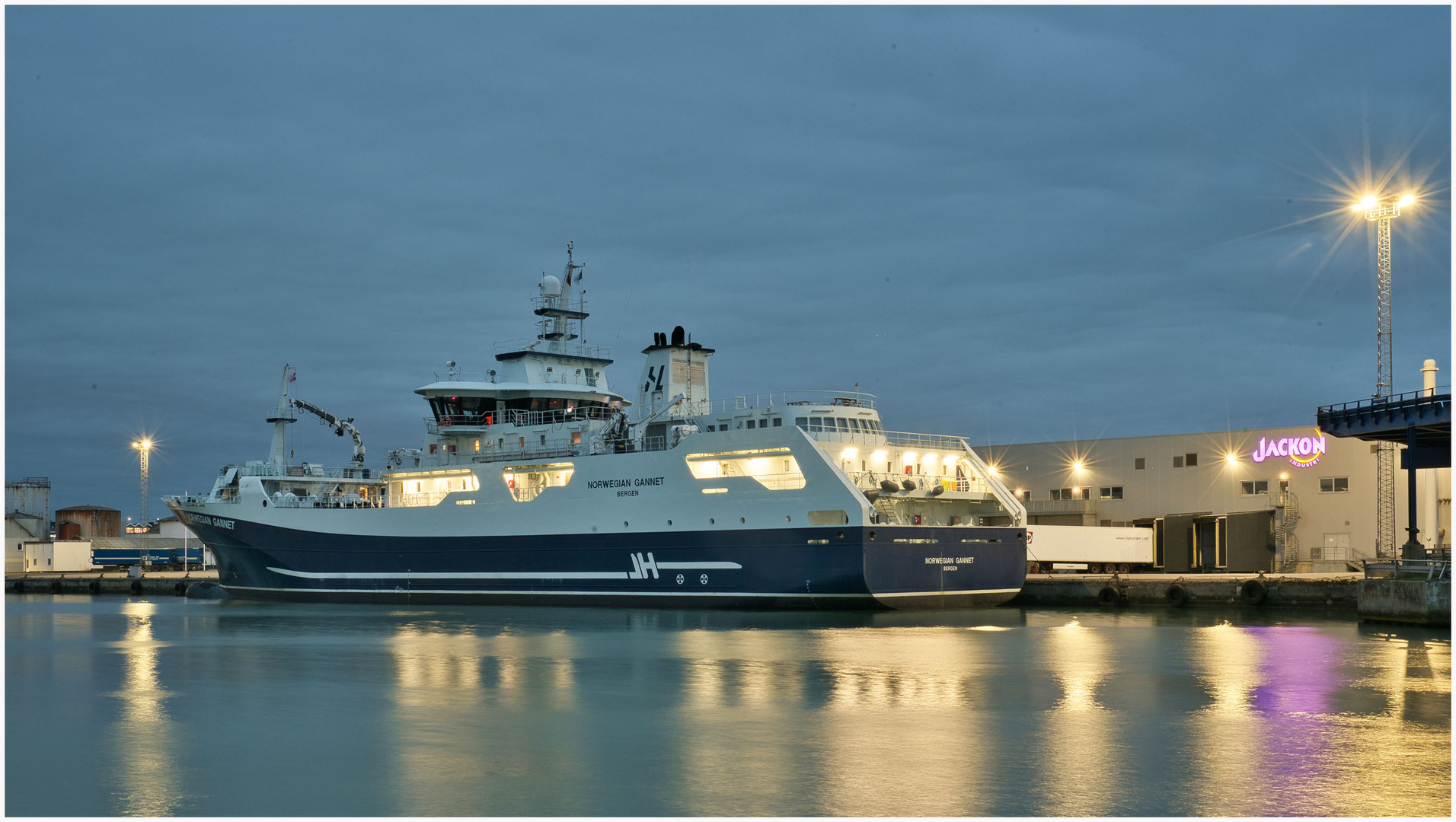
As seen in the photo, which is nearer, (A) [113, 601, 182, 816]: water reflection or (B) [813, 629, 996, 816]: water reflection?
(B) [813, 629, 996, 816]: water reflection

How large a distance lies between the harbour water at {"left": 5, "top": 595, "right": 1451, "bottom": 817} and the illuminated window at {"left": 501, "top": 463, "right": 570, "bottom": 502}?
33.6 feet

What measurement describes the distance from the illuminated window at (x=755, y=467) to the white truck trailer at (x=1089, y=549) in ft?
38.7

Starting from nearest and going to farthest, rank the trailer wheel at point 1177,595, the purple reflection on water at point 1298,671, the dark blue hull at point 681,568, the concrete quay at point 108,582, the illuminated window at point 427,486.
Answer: the purple reflection on water at point 1298,671 → the dark blue hull at point 681,568 → the trailer wheel at point 1177,595 → the illuminated window at point 427,486 → the concrete quay at point 108,582

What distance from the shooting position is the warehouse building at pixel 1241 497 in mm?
40125

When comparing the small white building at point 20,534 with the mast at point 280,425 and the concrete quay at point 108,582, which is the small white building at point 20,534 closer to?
the concrete quay at point 108,582

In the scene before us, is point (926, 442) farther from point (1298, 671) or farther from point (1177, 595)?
point (1298, 671)

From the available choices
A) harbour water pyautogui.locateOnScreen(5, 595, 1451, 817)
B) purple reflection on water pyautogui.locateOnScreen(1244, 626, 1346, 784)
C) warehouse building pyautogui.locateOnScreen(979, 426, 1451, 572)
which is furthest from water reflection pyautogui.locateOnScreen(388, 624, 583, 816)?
warehouse building pyautogui.locateOnScreen(979, 426, 1451, 572)

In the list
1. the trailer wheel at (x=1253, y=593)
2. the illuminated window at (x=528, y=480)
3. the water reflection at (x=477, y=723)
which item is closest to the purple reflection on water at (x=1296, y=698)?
the water reflection at (x=477, y=723)

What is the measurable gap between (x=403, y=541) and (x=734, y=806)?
28891 millimetres

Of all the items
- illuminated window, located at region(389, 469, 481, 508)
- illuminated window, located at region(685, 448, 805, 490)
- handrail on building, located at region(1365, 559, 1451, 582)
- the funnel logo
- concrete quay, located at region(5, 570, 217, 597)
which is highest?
the funnel logo

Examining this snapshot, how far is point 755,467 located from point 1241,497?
21445 mm

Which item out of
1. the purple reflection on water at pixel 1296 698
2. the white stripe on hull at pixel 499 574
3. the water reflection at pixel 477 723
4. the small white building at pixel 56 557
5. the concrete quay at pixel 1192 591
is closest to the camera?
the water reflection at pixel 477 723

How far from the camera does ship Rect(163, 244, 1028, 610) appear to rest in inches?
1164

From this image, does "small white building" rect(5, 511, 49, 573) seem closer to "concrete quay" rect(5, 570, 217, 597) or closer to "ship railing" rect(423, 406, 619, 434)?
"concrete quay" rect(5, 570, 217, 597)
